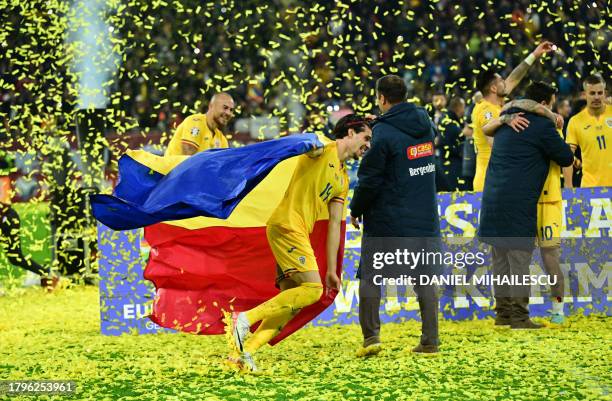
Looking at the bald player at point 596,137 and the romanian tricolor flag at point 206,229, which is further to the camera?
the bald player at point 596,137

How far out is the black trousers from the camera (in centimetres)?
1302

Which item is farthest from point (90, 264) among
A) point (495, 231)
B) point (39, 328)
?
point (495, 231)

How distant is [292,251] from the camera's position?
6.80 meters

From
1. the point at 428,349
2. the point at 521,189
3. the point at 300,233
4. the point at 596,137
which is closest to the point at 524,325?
the point at 521,189

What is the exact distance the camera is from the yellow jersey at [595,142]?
1018cm

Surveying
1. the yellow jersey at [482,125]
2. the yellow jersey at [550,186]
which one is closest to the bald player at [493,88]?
the yellow jersey at [482,125]

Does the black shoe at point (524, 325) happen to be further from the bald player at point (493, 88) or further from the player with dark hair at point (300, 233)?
the player with dark hair at point (300, 233)

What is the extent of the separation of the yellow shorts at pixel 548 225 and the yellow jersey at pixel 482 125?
2.90 ft

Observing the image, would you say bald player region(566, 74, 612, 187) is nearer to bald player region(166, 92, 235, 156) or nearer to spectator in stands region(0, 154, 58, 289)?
bald player region(166, 92, 235, 156)

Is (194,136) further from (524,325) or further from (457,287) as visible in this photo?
(524,325)

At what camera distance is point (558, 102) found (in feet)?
51.9

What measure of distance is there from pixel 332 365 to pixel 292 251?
2.92 feet

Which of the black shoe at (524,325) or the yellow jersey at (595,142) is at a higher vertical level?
the yellow jersey at (595,142)

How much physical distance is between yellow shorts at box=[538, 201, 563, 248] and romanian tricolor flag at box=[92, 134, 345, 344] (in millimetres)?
2016
